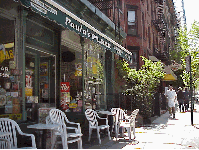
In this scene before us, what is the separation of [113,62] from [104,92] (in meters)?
1.92

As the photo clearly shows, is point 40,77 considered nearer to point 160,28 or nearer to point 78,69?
point 78,69

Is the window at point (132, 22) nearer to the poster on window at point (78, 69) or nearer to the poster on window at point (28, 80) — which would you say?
the poster on window at point (78, 69)

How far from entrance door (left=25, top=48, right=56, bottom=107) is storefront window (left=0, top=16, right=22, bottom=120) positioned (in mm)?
764

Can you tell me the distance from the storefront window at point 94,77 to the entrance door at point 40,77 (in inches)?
59.1

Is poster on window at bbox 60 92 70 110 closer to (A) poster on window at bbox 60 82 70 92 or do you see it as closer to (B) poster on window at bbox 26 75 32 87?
(A) poster on window at bbox 60 82 70 92

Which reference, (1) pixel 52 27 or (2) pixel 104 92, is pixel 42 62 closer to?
(1) pixel 52 27

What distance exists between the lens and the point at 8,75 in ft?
21.1

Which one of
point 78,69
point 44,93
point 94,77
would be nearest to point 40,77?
point 44,93

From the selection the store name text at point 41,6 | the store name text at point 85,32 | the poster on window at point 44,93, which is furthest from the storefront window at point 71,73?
A: the store name text at point 41,6

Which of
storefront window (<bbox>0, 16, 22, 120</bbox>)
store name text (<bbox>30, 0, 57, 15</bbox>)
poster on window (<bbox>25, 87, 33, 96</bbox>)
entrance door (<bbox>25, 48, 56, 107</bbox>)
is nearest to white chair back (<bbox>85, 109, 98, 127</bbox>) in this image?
entrance door (<bbox>25, 48, 56, 107</bbox>)

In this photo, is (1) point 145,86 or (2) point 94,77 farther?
(1) point 145,86

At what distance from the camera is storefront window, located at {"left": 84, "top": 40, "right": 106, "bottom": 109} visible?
33.7 ft

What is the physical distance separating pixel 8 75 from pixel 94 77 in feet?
17.1

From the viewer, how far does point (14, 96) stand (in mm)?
6523
